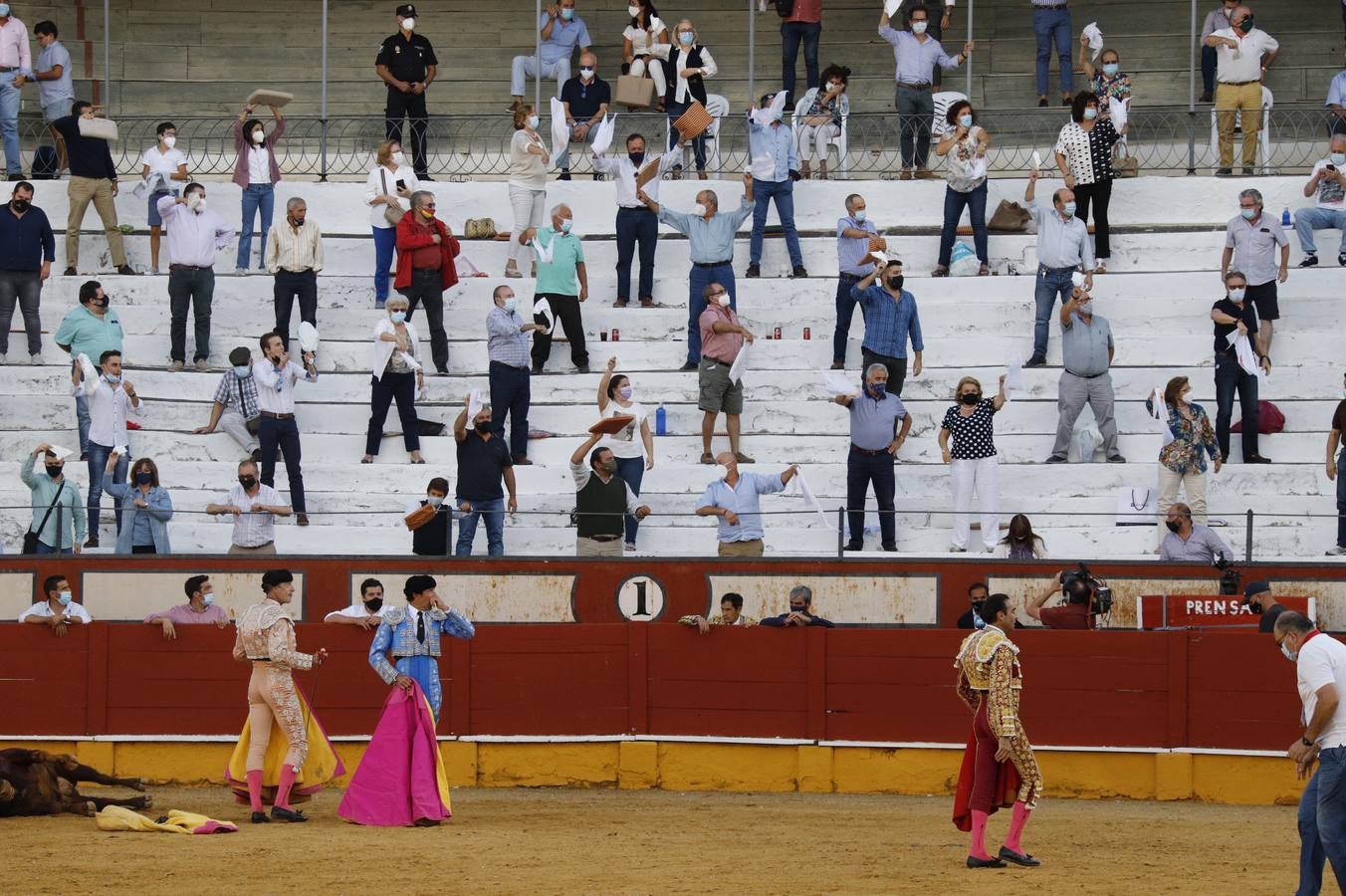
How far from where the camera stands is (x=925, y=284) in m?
21.2

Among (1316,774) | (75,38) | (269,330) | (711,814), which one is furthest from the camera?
(75,38)

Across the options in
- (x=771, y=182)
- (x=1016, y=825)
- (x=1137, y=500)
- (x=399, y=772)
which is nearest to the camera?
(x=1016, y=825)

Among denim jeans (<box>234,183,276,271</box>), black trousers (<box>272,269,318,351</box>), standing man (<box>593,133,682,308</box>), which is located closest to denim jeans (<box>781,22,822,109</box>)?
standing man (<box>593,133,682,308</box>)

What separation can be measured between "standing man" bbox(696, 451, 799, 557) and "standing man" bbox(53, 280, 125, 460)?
5.62 metres

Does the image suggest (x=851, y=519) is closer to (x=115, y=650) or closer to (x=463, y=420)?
(x=463, y=420)

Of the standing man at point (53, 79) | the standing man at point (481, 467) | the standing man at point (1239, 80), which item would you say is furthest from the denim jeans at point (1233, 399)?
the standing man at point (53, 79)

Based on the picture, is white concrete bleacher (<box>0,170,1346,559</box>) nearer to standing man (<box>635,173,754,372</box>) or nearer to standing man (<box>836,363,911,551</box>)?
standing man (<box>635,173,754,372</box>)

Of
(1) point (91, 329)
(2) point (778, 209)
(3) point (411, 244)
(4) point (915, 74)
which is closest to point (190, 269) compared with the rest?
(1) point (91, 329)

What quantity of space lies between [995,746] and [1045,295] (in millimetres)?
8242

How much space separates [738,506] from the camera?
17359mm

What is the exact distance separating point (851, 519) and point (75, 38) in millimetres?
13476

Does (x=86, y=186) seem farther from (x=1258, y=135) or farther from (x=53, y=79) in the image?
(x=1258, y=135)

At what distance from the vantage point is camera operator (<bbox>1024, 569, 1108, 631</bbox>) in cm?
1650

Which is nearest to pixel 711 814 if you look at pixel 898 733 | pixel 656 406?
pixel 898 733
